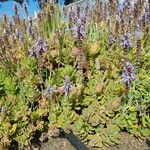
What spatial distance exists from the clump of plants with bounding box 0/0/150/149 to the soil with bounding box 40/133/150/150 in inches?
1.9

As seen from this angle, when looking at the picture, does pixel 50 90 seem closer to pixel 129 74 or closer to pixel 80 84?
pixel 80 84

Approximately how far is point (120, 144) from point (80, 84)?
22.3 inches

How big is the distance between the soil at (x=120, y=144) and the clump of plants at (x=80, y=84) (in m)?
0.05

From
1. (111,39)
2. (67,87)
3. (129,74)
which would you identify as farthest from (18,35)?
(129,74)

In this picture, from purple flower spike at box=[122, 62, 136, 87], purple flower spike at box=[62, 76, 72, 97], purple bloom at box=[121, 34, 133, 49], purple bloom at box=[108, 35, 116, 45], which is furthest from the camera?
purple bloom at box=[108, 35, 116, 45]

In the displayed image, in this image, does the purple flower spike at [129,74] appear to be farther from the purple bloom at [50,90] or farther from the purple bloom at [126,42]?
the purple bloom at [50,90]

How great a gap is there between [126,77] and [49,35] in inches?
50.7

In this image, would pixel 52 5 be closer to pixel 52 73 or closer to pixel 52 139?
pixel 52 73

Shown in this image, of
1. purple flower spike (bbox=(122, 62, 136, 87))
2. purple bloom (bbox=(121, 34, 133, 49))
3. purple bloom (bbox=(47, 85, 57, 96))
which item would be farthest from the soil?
purple bloom (bbox=(121, 34, 133, 49))

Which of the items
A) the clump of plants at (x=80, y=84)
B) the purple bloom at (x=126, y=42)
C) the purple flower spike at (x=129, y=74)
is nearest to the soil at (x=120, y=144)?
the clump of plants at (x=80, y=84)

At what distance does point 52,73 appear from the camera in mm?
3863

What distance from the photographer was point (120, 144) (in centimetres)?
351

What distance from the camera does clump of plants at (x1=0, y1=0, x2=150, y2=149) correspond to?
342 centimetres

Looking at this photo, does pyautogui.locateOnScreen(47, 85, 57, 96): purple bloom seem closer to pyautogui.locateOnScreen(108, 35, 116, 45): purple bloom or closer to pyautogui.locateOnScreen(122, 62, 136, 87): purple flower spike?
pyautogui.locateOnScreen(122, 62, 136, 87): purple flower spike
